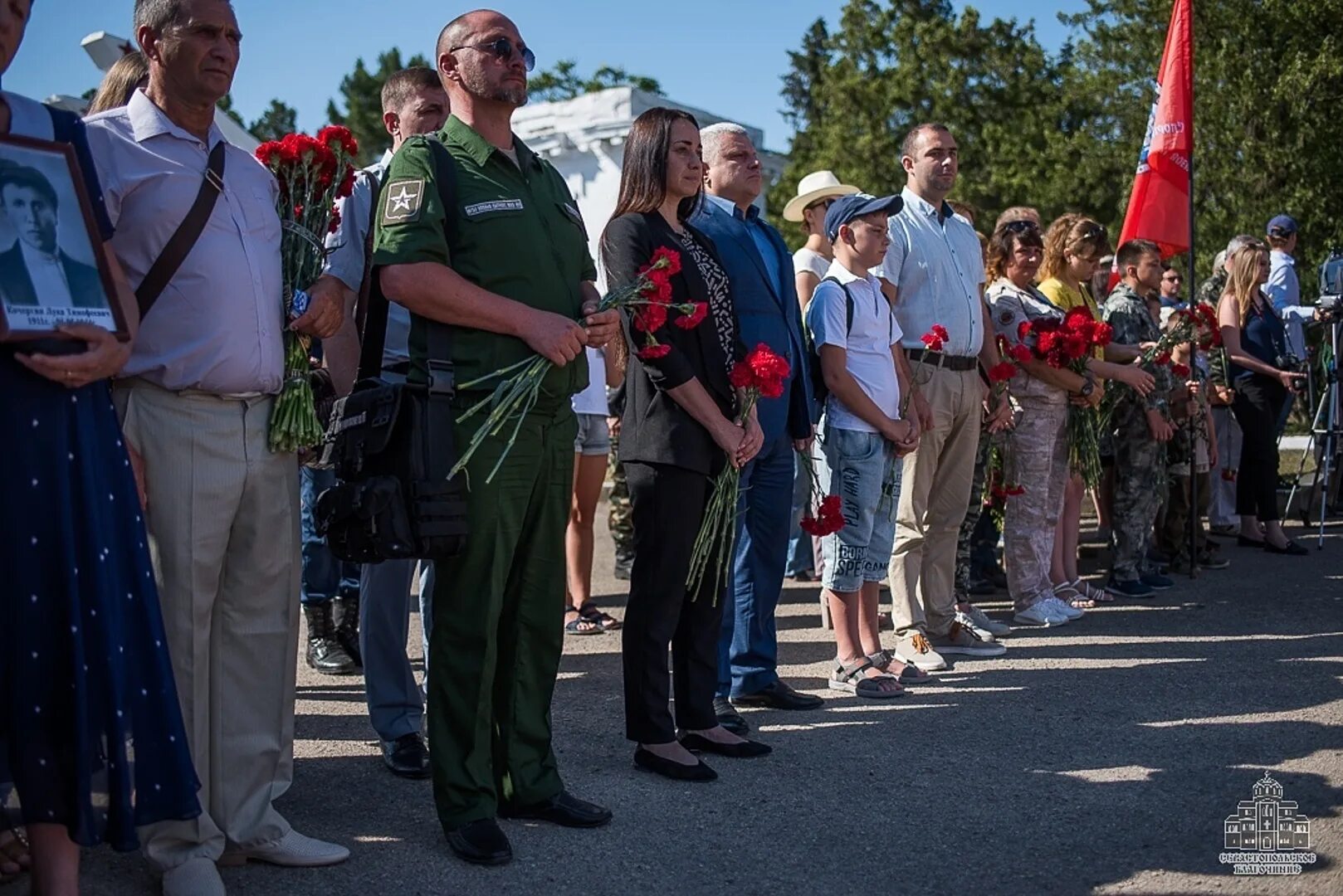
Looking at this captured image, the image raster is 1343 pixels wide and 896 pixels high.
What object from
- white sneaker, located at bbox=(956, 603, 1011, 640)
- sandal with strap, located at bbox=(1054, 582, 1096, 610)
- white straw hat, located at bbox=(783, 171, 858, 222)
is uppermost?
white straw hat, located at bbox=(783, 171, 858, 222)

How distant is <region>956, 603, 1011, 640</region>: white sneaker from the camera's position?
7605 millimetres

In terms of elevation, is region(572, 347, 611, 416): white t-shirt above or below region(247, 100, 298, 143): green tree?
below

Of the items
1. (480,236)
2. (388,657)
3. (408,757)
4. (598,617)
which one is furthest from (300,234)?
(598,617)

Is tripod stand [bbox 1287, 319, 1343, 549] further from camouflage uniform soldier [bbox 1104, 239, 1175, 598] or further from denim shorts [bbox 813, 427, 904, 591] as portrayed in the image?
denim shorts [bbox 813, 427, 904, 591]

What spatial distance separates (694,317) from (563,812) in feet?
5.33

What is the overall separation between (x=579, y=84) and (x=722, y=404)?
41779mm

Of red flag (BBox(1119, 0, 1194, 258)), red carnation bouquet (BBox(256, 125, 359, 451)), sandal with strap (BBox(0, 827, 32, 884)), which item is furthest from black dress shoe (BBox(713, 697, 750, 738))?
red flag (BBox(1119, 0, 1194, 258))

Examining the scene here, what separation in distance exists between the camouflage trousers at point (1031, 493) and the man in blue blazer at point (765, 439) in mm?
2528

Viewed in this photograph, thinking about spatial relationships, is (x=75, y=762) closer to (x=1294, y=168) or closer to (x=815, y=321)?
(x=815, y=321)

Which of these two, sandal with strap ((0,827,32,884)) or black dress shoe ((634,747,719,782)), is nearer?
sandal with strap ((0,827,32,884))

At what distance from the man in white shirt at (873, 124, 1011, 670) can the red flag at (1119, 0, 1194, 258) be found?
12.5 feet

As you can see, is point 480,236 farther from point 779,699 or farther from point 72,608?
point 779,699

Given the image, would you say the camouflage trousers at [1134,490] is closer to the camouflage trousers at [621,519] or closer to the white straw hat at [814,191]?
the white straw hat at [814,191]

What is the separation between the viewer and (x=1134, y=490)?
893 centimetres
